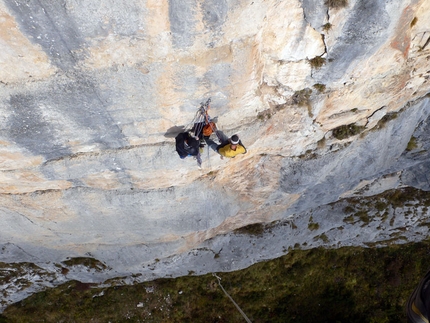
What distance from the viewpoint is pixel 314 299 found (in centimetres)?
1132

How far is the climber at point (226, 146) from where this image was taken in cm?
503

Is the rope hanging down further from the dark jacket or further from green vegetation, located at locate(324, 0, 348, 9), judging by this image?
green vegetation, located at locate(324, 0, 348, 9)

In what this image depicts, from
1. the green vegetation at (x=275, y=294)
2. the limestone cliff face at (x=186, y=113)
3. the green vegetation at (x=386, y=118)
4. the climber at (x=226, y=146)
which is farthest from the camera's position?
the green vegetation at (x=275, y=294)

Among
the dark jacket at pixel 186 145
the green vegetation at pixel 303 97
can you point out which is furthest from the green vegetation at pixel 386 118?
the dark jacket at pixel 186 145

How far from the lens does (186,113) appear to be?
15.3ft

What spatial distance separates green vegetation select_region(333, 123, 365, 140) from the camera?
631cm

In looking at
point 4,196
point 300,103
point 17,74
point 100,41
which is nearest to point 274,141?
point 300,103

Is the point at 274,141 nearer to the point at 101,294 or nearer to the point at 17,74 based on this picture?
the point at 17,74

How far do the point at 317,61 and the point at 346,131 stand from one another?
7.66 ft

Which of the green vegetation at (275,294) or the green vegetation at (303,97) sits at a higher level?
the green vegetation at (303,97)

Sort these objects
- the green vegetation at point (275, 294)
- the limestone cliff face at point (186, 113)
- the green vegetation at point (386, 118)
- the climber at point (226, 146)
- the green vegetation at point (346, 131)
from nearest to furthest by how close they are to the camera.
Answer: the limestone cliff face at point (186, 113), the climber at point (226, 146), the green vegetation at point (346, 131), the green vegetation at point (386, 118), the green vegetation at point (275, 294)

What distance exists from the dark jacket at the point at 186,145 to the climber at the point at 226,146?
0.36 metres

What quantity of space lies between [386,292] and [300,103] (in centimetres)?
988

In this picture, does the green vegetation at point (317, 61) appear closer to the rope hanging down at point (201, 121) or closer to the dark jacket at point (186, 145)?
the rope hanging down at point (201, 121)
